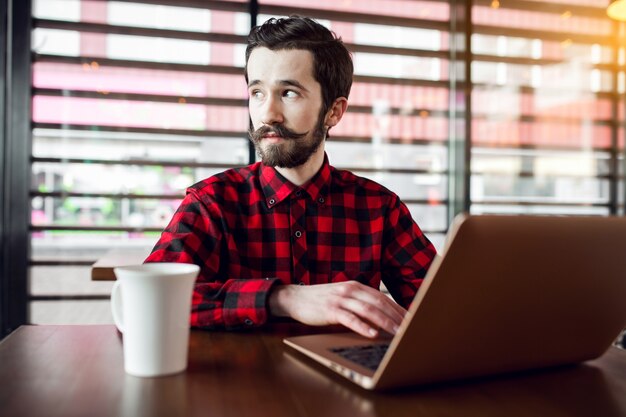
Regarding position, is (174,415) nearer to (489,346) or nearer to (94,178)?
(489,346)

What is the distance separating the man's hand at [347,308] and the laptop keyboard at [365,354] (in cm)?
6

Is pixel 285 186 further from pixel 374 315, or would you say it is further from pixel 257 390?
pixel 257 390

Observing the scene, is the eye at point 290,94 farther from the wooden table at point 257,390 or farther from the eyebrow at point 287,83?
the wooden table at point 257,390

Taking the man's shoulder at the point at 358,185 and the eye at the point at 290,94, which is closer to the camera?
the eye at the point at 290,94

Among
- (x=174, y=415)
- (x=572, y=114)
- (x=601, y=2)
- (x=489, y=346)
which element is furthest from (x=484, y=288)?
(x=601, y=2)

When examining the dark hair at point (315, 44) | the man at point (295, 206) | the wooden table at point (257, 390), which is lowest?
the wooden table at point (257, 390)

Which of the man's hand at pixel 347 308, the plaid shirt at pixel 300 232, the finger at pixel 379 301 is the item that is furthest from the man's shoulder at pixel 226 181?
the finger at pixel 379 301

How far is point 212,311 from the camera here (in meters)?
0.94

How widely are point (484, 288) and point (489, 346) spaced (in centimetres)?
10

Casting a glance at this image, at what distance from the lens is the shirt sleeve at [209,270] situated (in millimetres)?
932

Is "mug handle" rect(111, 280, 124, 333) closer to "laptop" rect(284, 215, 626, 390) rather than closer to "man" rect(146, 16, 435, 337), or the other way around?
"laptop" rect(284, 215, 626, 390)

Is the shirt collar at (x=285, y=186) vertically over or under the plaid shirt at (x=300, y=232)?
over

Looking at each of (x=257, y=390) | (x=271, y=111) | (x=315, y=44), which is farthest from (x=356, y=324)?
(x=315, y=44)

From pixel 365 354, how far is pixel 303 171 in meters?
0.80
